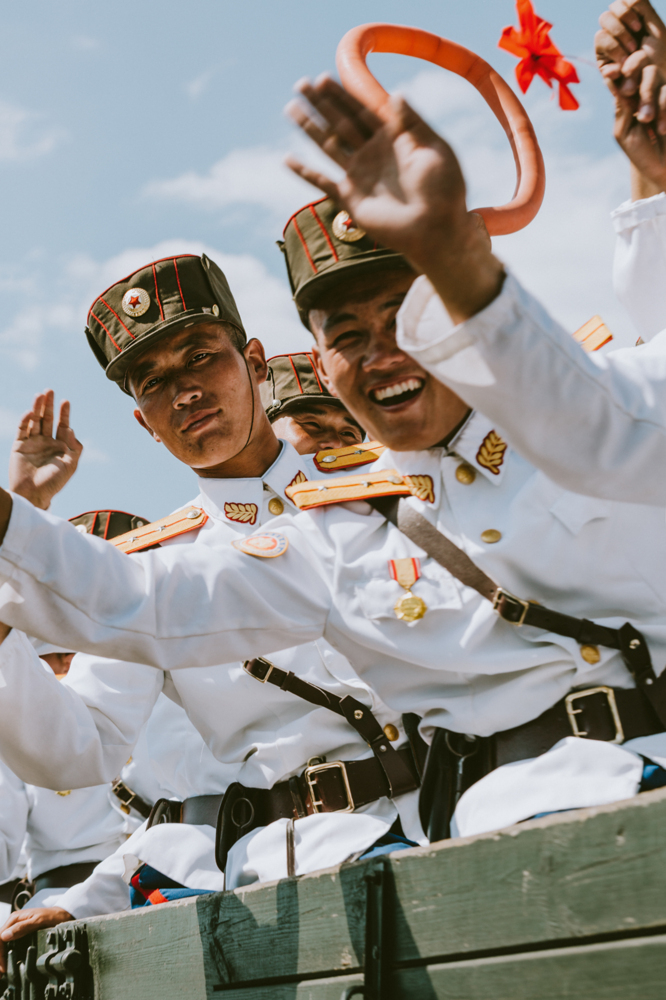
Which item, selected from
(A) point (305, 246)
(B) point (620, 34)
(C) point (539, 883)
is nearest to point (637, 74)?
(B) point (620, 34)

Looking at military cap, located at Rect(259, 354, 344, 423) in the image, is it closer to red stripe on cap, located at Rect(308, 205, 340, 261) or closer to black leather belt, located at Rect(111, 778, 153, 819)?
black leather belt, located at Rect(111, 778, 153, 819)

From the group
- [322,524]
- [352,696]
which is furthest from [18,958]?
[322,524]

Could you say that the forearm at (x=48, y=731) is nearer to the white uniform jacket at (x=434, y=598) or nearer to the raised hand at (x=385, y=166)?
the white uniform jacket at (x=434, y=598)

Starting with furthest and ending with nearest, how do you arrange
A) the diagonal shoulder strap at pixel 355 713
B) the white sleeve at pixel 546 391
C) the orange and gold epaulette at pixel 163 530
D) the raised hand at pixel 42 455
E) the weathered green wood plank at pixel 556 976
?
the orange and gold epaulette at pixel 163 530 < the raised hand at pixel 42 455 < the diagonal shoulder strap at pixel 355 713 < the white sleeve at pixel 546 391 < the weathered green wood plank at pixel 556 976

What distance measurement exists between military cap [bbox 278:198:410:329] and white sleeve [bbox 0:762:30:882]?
325 cm

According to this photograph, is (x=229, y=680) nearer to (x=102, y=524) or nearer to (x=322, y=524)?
(x=322, y=524)

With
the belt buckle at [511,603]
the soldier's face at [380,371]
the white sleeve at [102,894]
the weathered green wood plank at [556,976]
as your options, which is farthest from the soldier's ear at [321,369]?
the white sleeve at [102,894]

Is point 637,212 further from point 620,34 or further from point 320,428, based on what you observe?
point 320,428

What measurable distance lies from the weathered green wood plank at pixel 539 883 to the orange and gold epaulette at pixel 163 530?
1.85 metres

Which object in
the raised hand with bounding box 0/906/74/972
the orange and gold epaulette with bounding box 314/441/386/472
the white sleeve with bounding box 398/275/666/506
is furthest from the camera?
the raised hand with bounding box 0/906/74/972

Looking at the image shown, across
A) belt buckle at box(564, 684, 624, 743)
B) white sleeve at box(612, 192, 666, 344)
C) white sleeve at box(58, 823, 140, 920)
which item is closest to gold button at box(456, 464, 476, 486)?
belt buckle at box(564, 684, 624, 743)

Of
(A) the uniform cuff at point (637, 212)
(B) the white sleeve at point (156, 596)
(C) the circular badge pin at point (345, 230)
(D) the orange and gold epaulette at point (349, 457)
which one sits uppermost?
(C) the circular badge pin at point (345, 230)

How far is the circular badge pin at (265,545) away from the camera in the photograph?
103 inches

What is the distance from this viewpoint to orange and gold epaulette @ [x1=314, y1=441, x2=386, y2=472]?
3.11 metres
